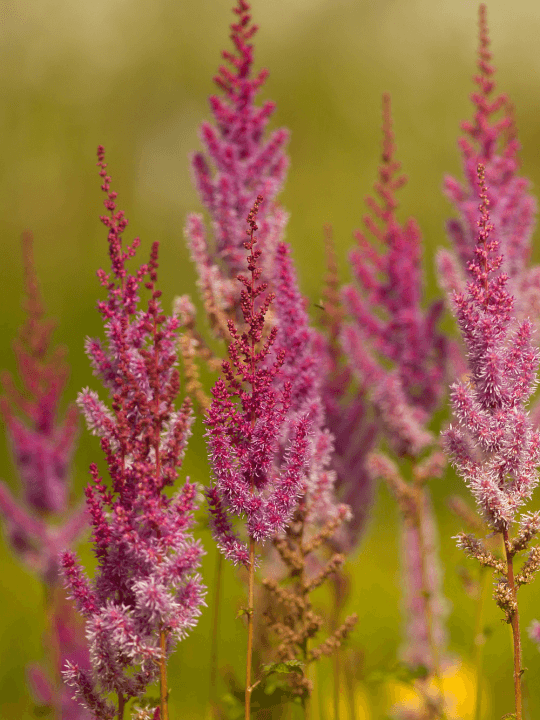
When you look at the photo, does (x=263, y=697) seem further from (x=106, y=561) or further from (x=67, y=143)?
(x=67, y=143)

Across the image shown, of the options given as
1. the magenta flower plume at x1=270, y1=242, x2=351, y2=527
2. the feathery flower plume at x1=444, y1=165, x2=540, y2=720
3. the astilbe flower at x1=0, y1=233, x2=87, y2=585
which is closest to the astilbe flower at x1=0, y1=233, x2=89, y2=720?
the astilbe flower at x1=0, y1=233, x2=87, y2=585

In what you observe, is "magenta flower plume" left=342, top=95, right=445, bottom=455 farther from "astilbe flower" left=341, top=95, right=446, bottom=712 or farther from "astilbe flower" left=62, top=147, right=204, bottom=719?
"astilbe flower" left=62, top=147, right=204, bottom=719

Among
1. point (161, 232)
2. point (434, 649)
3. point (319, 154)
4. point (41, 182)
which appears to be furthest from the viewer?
point (41, 182)

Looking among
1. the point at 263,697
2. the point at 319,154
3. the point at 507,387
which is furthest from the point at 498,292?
the point at 319,154

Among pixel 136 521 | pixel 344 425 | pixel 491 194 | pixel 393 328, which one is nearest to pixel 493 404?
pixel 136 521

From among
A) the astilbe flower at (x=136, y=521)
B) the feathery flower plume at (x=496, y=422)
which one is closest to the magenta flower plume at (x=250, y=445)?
the astilbe flower at (x=136, y=521)

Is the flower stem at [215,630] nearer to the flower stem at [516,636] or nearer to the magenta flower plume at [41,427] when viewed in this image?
the flower stem at [516,636]

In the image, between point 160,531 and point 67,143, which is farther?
point 67,143
